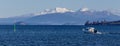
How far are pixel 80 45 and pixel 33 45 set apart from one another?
7802 millimetres

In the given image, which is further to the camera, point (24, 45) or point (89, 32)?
point (89, 32)

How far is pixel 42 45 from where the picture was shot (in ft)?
274

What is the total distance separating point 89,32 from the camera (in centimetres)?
14538

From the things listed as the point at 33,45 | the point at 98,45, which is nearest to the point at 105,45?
the point at 98,45

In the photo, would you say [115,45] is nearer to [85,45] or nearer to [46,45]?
[85,45]

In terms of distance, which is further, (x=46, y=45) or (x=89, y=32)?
(x=89, y=32)

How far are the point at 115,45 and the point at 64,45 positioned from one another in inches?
335

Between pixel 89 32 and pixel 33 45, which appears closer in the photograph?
pixel 33 45

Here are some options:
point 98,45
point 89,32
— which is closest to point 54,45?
point 98,45

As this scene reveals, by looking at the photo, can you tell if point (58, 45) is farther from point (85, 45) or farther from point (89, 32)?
point (89, 32)

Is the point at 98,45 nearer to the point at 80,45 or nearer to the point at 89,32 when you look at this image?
the point at 80,45

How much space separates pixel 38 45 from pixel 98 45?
9930mm

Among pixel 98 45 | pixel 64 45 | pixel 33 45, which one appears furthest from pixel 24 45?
pixel 98 45

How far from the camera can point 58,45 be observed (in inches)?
3270
